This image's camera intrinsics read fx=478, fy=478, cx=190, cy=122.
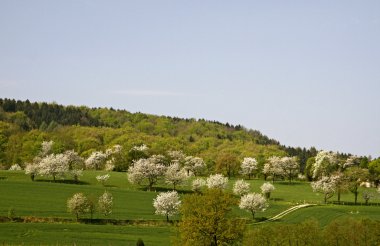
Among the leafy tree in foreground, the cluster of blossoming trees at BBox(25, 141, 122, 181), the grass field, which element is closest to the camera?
the leafy tree in foreground

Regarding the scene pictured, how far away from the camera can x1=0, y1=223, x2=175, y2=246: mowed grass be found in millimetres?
63681

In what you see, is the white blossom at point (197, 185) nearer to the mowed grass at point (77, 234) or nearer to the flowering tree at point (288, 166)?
the flowering tree at point (288, 166)

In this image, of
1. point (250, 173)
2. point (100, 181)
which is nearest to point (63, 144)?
point (100, 181)

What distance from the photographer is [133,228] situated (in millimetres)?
78625

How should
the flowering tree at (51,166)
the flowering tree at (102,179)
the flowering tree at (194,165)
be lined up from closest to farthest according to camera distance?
the flowering tree at (51,166)
the flowering tree at (102,179)
the flowering tree at (194,165)

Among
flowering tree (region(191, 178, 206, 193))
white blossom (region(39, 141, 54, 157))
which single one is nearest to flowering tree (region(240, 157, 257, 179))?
flowering tree (region(191, 178, 206, 193))

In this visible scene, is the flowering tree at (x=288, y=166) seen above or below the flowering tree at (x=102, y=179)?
above

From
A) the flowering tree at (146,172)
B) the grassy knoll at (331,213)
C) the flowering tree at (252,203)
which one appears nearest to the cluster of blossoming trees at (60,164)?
the flowering tree at (146,172)

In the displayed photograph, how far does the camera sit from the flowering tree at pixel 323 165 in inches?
6870

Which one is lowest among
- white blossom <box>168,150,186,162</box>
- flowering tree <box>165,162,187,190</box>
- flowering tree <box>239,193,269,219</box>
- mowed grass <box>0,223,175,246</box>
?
mowed grass <box>0,223,175,246</box>

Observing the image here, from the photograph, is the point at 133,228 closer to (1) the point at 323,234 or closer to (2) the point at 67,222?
(2) the point at 67,222

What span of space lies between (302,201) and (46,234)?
79515 millimetres

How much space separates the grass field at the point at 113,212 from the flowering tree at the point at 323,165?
2287cm

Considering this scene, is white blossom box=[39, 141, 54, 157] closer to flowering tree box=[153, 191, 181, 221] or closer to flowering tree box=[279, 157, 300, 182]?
flowering tree box=[279, 157, 300, 182]
